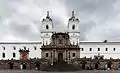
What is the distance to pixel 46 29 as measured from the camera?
2960 inches

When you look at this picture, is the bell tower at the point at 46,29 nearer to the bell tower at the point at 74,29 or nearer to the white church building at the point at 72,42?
the white church building at the point at 72,42

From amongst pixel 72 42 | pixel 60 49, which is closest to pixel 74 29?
pixel 72 42

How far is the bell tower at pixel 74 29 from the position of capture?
244 ft

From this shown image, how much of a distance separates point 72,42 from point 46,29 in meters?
8.50

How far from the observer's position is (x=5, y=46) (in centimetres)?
7550

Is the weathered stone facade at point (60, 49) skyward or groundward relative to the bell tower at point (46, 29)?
groundward

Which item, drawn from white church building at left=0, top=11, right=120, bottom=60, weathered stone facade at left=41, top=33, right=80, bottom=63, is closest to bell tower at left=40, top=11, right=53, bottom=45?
white church building at left=0, top=11, right=120, bottom=60

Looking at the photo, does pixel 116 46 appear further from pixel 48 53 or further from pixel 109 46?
pixel 48 53

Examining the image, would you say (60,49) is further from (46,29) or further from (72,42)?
(46,29)

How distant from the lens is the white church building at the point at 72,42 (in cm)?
7425

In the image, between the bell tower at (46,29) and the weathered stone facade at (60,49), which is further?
the bell tower at (46,29)

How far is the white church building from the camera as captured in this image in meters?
74.2

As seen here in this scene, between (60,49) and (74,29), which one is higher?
(74,29)

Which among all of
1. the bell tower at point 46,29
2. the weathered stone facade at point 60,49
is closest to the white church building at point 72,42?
the bell tower at point 46,29
